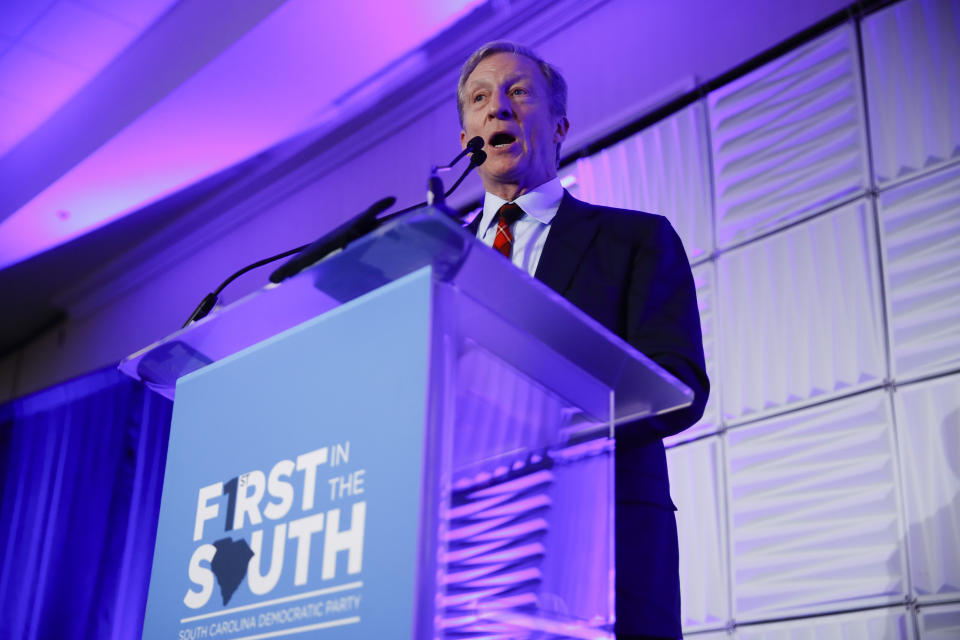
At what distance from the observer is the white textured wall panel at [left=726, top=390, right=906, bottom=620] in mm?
2236

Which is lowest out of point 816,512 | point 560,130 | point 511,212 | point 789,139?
point 816,512

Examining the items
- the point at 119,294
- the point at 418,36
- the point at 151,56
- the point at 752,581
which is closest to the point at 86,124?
the point at 151,56

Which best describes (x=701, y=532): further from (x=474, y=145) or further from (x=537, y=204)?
(x=474, y=145)

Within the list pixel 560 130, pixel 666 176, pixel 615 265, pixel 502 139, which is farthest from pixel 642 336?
pixel 666 176

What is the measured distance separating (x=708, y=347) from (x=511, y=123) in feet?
4.13

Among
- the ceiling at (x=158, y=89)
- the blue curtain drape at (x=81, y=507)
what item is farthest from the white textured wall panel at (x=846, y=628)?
the blue curtain drape at (x=81, y=507)

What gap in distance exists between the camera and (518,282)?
2.99 feet

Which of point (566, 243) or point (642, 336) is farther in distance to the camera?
point (566, 243)

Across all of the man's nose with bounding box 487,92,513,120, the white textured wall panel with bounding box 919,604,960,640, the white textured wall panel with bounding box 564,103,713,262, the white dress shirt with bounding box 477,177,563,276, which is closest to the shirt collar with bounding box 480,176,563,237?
the white dress shirt with bounding box 477,177,563,276

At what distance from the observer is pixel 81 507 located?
537cm

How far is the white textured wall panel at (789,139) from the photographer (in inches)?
103

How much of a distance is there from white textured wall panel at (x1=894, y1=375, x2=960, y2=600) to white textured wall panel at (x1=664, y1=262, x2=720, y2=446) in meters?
0.50

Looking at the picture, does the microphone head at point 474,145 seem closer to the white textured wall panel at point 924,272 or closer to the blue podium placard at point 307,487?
the blue podium placard at point 307,487

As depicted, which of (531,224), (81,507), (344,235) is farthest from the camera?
(81,507)
